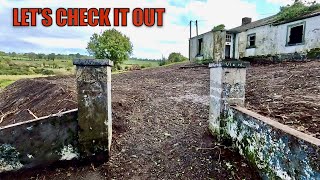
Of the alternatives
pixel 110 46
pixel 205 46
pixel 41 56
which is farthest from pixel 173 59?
pixel 41 56

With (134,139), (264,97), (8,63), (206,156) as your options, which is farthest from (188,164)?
(8,63)

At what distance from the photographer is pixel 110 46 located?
2738 cm

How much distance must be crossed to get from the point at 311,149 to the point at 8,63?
142 feet

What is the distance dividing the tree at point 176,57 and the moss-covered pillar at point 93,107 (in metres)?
26.3

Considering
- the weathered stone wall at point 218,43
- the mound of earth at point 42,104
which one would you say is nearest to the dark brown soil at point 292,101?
the mound of earth at point 42,104

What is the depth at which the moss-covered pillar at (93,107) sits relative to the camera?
3.78m

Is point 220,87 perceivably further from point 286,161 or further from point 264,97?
point 264,97

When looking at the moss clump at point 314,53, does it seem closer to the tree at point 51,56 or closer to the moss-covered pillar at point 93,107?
the moss-covered pillar at point 93,107

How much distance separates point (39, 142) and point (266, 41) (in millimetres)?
14304

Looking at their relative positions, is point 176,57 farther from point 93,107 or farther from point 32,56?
point 32,56

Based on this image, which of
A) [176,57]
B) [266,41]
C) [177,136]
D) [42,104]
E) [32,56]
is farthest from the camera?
[32,56]

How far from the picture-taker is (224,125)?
13.5 feet

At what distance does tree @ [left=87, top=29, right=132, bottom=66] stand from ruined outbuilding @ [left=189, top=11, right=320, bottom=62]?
33.8ft

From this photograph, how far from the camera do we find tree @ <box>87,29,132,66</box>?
27.5 m
